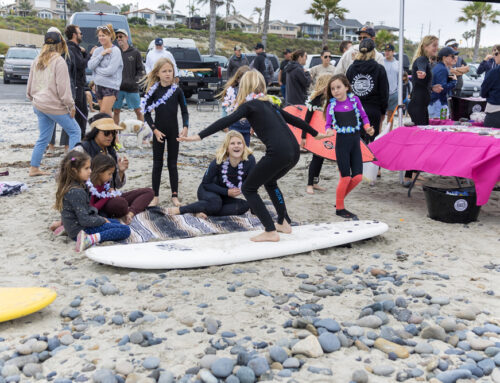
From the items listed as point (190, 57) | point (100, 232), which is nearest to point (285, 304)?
point (100, 232)

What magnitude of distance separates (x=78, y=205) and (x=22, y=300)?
1281mm

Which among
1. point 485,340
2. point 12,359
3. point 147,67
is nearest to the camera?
point 12,359

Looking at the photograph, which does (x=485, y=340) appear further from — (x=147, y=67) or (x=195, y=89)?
(x=195, y=89)

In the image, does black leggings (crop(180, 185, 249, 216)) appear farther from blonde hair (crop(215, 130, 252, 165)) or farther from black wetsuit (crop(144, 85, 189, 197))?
black wetsuit (crop(144, 85, 189, 197))

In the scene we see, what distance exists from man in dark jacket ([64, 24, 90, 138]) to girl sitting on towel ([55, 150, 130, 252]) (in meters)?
3.69

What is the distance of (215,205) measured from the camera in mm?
5258

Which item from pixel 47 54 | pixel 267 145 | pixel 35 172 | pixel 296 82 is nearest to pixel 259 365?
pixel 267 145

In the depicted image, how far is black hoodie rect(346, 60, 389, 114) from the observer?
247 inches

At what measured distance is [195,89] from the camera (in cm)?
1554

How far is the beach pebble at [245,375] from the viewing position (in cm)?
240

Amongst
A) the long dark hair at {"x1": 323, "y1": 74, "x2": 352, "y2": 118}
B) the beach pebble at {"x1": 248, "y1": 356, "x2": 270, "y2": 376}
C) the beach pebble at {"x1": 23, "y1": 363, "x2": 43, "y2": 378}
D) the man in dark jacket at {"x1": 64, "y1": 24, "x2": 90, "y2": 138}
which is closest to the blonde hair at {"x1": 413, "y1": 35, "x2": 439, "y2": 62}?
the long dark hair at {"x1": 323, "y1": 74, "x2": 352, "y2": 118}

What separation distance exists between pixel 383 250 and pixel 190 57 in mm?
13485

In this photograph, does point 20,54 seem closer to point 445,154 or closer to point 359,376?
point 445,154

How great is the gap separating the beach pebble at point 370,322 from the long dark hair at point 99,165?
2.64m
